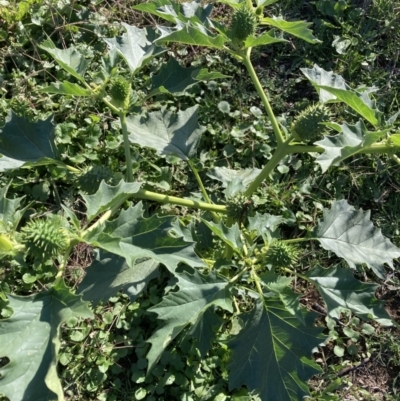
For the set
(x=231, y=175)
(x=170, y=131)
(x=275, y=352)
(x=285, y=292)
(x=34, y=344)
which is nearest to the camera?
(x=34, y=344)

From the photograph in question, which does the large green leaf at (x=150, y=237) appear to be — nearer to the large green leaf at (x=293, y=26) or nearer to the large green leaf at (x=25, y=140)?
the large green leaf at (x=25, y=140)

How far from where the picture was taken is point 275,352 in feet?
6.17

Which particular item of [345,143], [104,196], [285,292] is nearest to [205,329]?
[285,292]

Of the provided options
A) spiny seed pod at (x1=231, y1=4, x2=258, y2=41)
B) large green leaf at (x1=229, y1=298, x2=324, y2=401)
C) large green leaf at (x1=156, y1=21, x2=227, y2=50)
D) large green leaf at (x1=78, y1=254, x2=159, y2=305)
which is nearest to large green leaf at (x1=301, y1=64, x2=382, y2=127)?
spiny seed pod at (x1=231, y1=4, x2=258, y2=41)

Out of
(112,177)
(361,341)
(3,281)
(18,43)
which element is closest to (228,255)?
(112,177)

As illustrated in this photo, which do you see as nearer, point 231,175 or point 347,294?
point 347,294

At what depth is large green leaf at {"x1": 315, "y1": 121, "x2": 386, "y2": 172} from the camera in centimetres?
153

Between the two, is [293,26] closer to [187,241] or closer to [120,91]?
[120,91]

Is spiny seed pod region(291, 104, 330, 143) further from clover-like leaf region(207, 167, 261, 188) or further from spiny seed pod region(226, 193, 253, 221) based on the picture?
clover-like leaf region(207, 167, 261, 188)

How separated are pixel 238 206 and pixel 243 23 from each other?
0.70 m

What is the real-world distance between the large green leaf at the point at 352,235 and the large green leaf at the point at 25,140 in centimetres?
113

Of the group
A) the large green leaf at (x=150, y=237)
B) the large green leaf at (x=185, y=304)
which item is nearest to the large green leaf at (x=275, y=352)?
the large green leaf at (x=185, y=304)

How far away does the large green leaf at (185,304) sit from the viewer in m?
1.69

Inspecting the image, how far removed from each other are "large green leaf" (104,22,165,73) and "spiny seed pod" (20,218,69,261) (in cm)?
81
